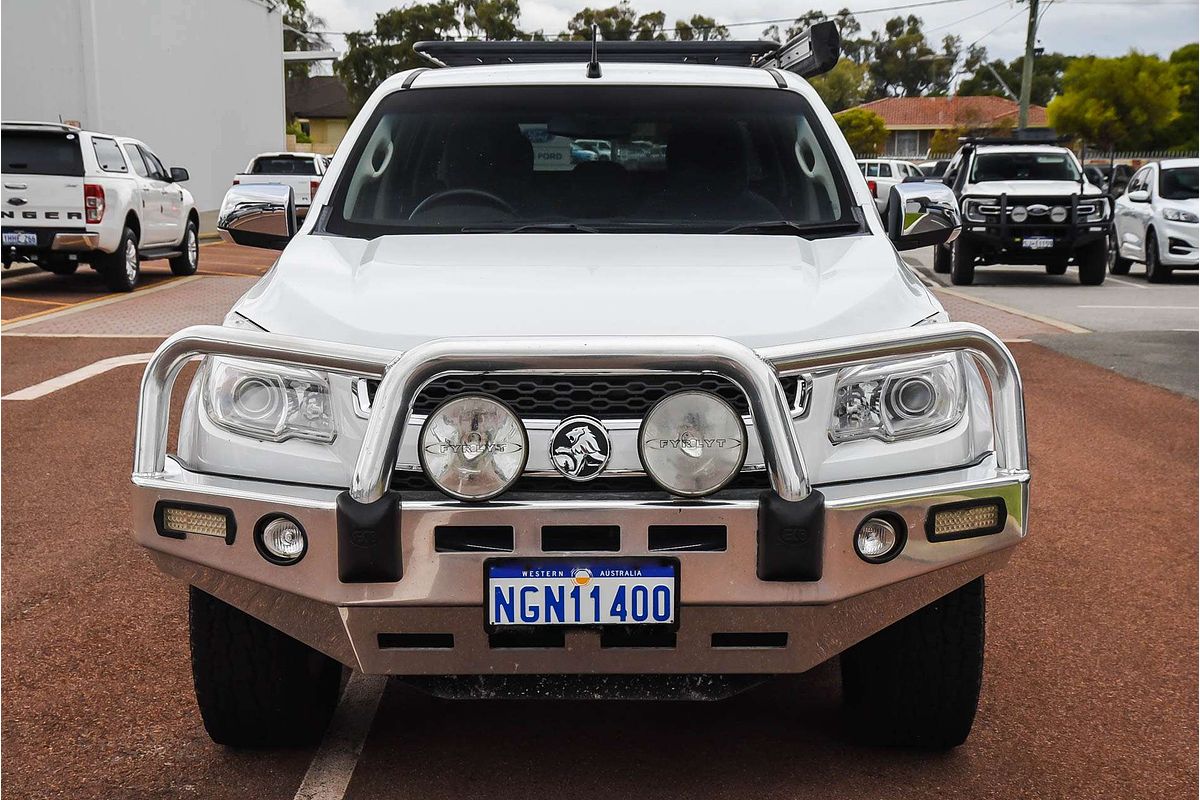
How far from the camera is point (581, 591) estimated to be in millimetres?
2812

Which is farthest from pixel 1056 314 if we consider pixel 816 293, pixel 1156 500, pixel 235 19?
pixel 235 19

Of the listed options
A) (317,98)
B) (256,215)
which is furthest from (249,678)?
(317,98)

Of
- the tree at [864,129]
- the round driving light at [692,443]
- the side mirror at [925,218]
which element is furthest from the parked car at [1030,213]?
the tree at [864,129]

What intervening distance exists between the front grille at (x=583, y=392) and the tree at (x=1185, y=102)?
65190 millimetres

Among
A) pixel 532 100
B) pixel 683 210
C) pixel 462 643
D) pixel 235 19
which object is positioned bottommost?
pixel 462 643

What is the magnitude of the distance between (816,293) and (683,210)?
105 cm

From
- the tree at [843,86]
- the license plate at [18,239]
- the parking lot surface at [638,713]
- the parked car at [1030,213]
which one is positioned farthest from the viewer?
the tree at [843,86]

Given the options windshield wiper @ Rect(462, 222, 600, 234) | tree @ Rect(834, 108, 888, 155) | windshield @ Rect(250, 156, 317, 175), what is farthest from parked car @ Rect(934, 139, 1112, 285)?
tree @ Rect(834, 108, 888, 155)

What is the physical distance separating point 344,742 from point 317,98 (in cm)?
7823

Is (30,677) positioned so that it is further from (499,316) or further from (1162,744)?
(1162,744)

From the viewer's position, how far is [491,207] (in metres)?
4.24

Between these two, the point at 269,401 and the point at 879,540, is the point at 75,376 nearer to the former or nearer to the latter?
the point at 269,401

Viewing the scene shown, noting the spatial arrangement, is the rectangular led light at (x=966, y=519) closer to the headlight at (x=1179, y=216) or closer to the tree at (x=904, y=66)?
the headlight at (x=1179, y=216)

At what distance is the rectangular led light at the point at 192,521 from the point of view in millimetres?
2916
